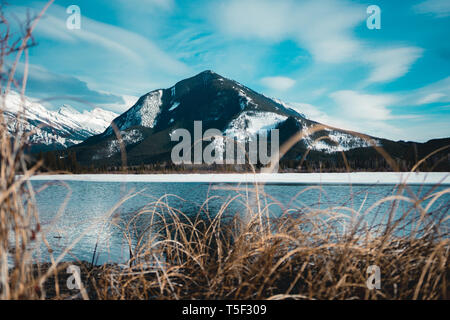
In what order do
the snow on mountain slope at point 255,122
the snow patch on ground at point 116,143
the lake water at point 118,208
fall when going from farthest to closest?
the snow on mountain slope at point 255,122 → the snow patch on ground at point 116,143 → the lake water at point 118,208

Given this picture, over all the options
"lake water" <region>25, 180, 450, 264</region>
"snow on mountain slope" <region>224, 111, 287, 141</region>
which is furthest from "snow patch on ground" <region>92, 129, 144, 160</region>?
"lake water" <region>25, 180, 450, 264</region>

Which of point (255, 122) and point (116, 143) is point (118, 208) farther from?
point (116, 143)

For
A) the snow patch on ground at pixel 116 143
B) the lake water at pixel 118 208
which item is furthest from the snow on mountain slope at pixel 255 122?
the lake water at pixel 118 208

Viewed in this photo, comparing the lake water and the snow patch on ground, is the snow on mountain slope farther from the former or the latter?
the lake water

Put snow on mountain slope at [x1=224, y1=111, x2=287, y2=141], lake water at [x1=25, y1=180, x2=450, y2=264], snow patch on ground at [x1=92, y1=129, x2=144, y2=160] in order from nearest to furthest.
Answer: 1. lake water at [x1=25, y1=180, x2=450, y2=264]
2. snow patch on ground at [x1=92, y1=129, x2=144, y2=160]
3. snow on mountain slope at [x1=224, y1=111, x2=287, y2=141]

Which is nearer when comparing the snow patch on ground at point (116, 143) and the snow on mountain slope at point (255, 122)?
the snow patch on ground at point (116, 143)

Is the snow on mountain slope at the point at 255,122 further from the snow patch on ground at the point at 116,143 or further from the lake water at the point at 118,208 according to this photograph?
the lake water at the point at 118,208

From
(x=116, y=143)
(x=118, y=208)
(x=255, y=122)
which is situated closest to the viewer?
(x=118, y=208)

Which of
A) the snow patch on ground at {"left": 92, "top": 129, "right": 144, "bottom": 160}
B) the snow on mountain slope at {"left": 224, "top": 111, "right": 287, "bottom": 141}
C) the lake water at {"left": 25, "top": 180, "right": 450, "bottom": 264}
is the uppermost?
the snow on mountain slope at {"left": 224, "top": 111, "right": 287, "bottom": 141}

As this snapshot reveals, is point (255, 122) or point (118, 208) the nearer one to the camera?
point (118, 208)

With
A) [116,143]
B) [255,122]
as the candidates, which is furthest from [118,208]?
[116,143]

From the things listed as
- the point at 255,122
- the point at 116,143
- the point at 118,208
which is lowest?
the point at 118,208
